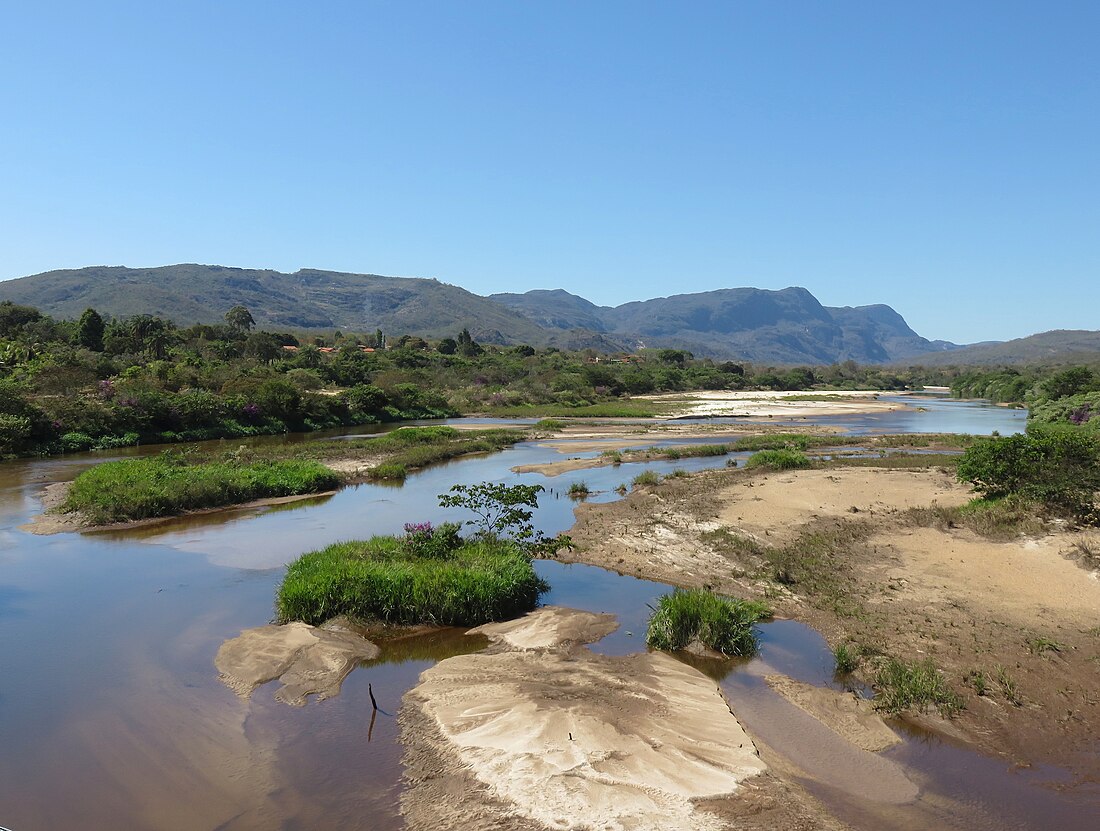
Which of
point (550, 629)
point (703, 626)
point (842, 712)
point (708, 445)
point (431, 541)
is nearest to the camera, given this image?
point (842, 712)

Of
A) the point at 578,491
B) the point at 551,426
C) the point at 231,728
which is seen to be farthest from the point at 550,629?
the point at 551,426

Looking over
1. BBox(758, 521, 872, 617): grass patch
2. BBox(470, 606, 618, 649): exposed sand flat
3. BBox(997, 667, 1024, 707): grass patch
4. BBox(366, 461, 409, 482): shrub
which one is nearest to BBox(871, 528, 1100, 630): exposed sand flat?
BBox(758, 521, 872, 617): grass patch

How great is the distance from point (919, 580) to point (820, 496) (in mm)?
9955

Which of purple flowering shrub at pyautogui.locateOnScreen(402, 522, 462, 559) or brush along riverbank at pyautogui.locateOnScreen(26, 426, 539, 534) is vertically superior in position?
purple flowering shrub at pyautogui.locateOnScreen(402, 522, 462, 559)

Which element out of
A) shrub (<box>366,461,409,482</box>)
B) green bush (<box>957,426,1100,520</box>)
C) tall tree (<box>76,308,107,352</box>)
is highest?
tall tree (<box>76,308,107,352</box>)

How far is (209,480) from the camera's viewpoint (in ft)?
84.6

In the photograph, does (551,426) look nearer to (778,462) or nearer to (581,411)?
(581,411)

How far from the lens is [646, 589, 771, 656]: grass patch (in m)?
12.3

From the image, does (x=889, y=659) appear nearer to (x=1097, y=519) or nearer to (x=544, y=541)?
(x=544, y=541)

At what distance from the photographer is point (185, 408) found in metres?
45.5

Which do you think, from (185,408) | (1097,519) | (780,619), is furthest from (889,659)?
(185,408)

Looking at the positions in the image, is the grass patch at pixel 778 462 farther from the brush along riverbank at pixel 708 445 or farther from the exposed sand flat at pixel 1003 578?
the exposed sand flat at pixel 1003 578

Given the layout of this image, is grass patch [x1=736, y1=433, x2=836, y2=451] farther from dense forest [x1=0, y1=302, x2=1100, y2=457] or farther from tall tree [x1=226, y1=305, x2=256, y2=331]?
tall tree [x1=226, y1=305, x2=256, y2=331]

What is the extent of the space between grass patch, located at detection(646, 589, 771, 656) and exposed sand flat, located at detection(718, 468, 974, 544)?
742 centimetres
